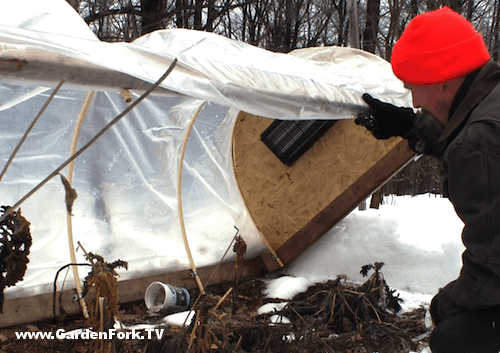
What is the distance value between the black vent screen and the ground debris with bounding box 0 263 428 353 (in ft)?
5.29

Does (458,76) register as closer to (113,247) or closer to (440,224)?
(113,247)

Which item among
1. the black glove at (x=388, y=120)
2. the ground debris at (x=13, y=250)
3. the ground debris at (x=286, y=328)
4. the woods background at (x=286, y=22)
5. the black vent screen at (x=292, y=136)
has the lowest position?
the ground debris at (x=286, y=328)

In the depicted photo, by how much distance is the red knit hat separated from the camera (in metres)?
2.03

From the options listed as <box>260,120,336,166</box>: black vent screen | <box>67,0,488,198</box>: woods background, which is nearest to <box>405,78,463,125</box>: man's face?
<box>260,120,336,166</box>: black vent screen

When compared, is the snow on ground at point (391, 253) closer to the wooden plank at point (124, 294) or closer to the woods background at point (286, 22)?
the wooden plank at point (124, 294)

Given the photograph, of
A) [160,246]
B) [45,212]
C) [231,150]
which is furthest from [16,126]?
[231,150]

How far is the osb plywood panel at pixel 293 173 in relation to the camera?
5.68 meters

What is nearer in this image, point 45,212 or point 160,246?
point 45,212

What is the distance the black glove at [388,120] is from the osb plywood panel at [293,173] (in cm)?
149

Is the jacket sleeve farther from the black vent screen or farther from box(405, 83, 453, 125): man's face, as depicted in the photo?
the black vent screen

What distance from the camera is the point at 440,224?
6176 millimetres

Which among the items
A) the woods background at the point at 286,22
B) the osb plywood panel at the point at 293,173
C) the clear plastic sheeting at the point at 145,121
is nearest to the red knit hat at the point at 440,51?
the clear plastic sheeting at the point at 145,121

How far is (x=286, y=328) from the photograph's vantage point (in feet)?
12.4

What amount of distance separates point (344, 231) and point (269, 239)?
927 millimetres
